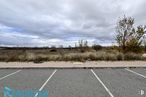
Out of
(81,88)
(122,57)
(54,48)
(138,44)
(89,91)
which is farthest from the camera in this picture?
(54,48)

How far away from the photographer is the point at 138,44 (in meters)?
22.6

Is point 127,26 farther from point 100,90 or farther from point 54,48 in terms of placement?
point 54,48

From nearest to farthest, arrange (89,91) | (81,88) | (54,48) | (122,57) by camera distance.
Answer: (89,91) → (81,88) → (122,57) → (54,48)

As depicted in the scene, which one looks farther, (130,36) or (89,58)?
(130,36)

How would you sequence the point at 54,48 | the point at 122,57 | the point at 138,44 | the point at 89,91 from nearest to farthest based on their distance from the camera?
the point at 89,91 < the point at 122,57 < the point at 138,44 < the point at 54,48

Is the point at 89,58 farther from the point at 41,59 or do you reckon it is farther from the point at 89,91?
the point at 89,91

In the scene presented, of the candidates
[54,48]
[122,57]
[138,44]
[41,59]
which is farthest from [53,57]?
[54,48]

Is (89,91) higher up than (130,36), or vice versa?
(130,36)

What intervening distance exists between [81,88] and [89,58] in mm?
13632

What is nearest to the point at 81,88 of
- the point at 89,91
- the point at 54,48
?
the point at 89,91

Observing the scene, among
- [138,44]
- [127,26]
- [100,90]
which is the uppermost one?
[127,26]

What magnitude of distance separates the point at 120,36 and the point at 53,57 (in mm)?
10148

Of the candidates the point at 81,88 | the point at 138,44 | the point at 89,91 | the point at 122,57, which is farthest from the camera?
the point at 138,44

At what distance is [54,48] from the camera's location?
2377 inches
